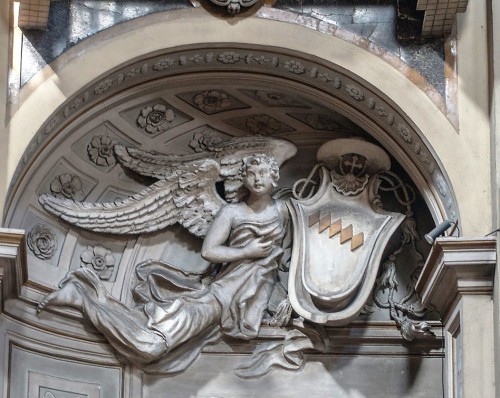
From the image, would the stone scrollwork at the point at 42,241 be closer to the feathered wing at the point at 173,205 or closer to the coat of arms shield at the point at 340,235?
the feathered wing at the point at 173,205

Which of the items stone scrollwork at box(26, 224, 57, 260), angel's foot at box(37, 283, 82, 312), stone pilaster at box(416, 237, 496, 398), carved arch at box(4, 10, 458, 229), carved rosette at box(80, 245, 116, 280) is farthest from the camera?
carved rosette at box(80, 245, 116, 280)

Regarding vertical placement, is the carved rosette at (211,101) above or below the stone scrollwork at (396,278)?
above

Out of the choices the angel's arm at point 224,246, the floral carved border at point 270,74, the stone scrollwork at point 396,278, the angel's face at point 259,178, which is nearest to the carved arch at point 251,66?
the floral carved border at point 270,74

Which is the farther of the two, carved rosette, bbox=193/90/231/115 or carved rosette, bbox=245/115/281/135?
carved rosette, bbox=245/115/281/135

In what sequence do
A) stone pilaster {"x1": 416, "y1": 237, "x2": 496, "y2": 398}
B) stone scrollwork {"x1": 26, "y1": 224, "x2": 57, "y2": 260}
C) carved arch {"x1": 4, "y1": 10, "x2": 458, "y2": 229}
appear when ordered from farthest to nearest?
stone scrollwork {"x1": 26, "y1": 224, "x2": 57, "y2": 260} → carved arch {"x1": 4, "y1": 10, "x2": 458, "y2": 229} → stone pilaster {"x1": 416, "y1": 237, "x2": 496, "y2": 398}

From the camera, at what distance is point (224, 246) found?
1052 centimetres

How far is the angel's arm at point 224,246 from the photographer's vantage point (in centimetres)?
1043

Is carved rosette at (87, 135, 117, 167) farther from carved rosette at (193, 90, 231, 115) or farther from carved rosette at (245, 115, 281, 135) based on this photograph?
carved rosette at (245, 115, 281, 135)

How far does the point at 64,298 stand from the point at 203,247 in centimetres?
91

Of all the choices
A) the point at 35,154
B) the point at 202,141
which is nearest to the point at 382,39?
the point at 202,141

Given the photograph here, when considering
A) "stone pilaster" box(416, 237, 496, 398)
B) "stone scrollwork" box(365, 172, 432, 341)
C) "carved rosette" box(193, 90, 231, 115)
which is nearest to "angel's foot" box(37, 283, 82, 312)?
"carved rosette" box(193, 90, 231, 115)

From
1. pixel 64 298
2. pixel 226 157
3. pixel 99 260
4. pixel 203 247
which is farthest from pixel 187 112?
pixel 64 298

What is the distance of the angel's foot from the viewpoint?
401 inches

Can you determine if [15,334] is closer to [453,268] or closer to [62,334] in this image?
[62,334]
